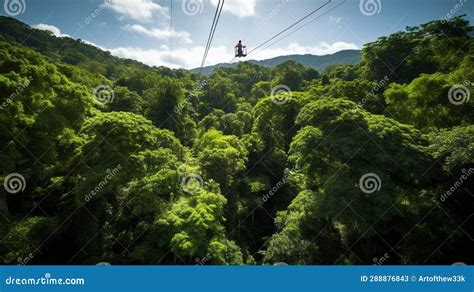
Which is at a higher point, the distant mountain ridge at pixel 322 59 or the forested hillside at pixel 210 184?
the distant mountain ridge at pixel 322 59

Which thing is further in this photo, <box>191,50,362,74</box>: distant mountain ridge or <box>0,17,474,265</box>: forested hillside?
<box>191,50,362,74</box>: distant mountain ridge

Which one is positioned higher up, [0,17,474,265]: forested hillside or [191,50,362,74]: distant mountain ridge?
[191,50,362,74]: distant mountain ridge

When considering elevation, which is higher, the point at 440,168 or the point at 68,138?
the point at 68,138

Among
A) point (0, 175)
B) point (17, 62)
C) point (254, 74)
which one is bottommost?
point (0, 175)

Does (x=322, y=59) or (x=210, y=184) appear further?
(x=322, y=59)

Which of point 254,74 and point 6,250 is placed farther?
point 254,74

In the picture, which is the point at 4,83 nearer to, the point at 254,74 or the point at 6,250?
the point at 6,250

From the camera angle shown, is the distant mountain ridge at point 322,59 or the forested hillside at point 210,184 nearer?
the forested hillside at point 210,184

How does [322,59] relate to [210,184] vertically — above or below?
above
